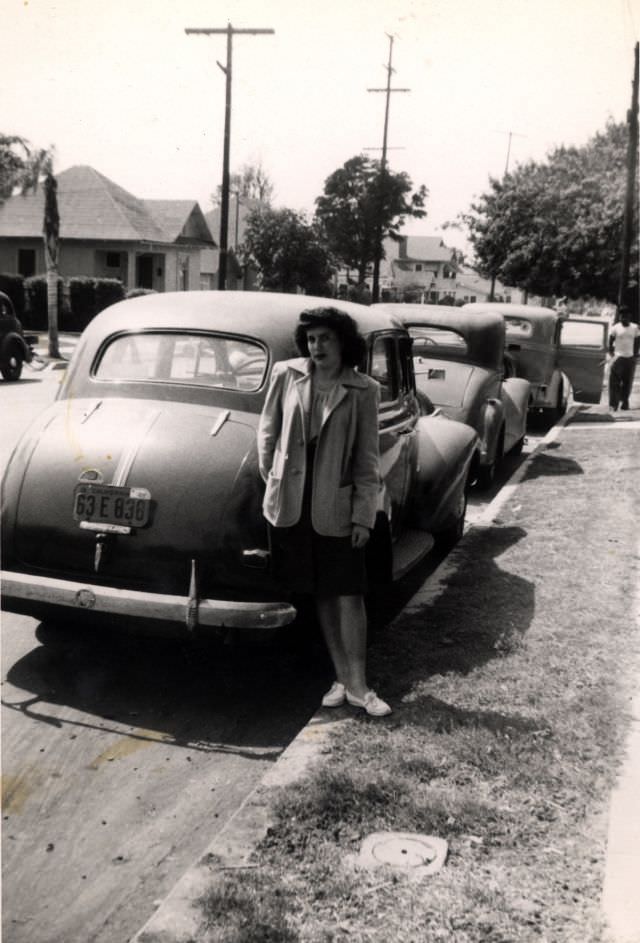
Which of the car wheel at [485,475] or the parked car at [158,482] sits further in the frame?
the car wheel at [485,475]

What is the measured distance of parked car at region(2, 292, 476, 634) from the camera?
4.44 metres

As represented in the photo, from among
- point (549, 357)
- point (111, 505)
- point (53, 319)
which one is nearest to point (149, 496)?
point (111, 505)

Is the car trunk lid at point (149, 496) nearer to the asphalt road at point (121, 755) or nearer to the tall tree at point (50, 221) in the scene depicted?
the asphalt road at point (121, 755)

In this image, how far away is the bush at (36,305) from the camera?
3441 centimetres

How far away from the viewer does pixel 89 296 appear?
3528 cm

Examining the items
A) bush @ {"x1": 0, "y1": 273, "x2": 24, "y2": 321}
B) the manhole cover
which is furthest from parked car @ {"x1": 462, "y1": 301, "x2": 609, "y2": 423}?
bush @ {"x1": 0, "y1": 273, "x2": 24, "y2": 321}

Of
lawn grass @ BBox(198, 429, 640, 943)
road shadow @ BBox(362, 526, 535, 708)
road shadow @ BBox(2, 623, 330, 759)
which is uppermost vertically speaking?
lawn grass @ BBox(198, 429, 640, 943)

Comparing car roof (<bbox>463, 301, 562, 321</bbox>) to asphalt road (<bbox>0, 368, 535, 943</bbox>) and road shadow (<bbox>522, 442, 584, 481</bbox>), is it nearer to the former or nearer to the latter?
road shadow (<bbox>522, 442, 584, 481</bbox>)

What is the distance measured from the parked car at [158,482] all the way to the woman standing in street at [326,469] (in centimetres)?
22

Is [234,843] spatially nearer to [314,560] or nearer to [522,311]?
[314,560]

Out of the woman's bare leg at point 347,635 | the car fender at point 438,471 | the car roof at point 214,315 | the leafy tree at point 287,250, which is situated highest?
the leafy tree at point 287,250

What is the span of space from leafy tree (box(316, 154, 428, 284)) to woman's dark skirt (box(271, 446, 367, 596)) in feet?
116

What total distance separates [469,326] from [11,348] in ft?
Result: 37.8

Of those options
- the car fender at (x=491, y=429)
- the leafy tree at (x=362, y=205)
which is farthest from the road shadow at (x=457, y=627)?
the leafy tree at (x=362, y=205)
